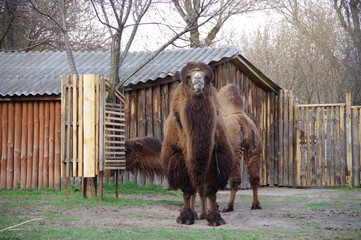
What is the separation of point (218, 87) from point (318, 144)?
4256 mm

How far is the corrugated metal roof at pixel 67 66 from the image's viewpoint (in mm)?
15508

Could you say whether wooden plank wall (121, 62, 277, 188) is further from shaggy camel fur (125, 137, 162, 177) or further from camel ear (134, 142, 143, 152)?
camel ear (134, 142, 143, 152)

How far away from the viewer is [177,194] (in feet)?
47.0

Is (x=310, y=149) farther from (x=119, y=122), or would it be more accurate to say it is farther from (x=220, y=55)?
(x=119, y=122)

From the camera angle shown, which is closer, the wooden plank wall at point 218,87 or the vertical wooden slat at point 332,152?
the wooden plank wall at point 218,87

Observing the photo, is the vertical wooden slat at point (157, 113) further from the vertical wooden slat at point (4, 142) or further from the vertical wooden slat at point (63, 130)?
the vertical wooden slat at point (63, 130)

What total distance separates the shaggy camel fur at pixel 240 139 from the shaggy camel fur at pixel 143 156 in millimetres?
1874

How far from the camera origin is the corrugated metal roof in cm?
1551

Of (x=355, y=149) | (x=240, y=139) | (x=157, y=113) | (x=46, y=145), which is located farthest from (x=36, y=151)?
(x=355, y=149)

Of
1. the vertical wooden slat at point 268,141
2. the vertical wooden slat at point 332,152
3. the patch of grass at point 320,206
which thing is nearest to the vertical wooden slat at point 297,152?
the vertical wooden slat at point 268,141

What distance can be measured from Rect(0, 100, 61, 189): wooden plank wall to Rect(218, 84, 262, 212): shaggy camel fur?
549 centimetres

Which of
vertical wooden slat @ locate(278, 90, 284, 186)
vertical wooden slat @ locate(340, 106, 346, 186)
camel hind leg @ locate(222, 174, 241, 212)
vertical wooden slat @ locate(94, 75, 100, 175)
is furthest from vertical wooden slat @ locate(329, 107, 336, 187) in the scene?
vertical wooden slat @ locate(94, 75, 100, 175)

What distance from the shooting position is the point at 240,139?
37.5 feet

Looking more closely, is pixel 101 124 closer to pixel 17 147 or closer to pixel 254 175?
pixel 254 175
